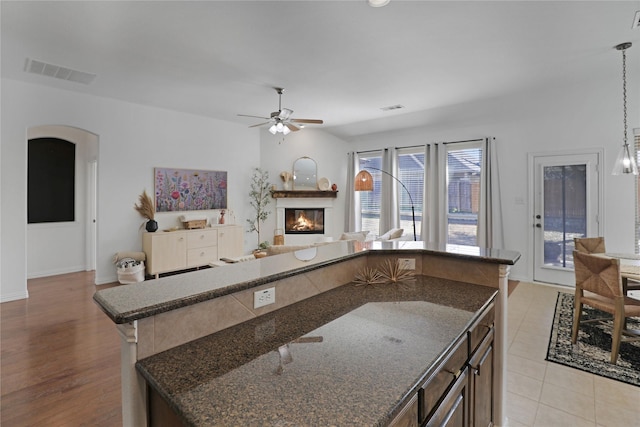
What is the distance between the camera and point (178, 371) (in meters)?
0.89

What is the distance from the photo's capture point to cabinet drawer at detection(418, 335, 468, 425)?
3.12 ft

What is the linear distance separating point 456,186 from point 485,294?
4.64 meters

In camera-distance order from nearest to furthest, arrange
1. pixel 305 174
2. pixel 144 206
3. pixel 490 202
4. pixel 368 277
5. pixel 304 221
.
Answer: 1. pixel 368 277
2. pixel 144 206
3. pixel 490 202
4. pixel 305 174
5. pixel 304 221

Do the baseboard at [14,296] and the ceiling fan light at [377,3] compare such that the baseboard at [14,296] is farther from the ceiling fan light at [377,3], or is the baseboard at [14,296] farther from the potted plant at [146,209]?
the ceiling fan light at [377,3]

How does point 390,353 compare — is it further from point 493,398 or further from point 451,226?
point 451,226

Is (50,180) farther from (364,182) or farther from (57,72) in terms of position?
(364,182)

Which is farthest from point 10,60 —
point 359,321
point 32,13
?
point 359,321

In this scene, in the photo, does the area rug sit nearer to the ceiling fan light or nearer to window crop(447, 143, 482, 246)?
window crop(447, 143, 482, 246)

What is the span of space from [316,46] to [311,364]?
3138mm

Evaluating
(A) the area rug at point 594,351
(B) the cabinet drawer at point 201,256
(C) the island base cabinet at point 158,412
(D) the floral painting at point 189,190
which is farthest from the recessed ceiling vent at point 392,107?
(C) the island base cabinet at point 158,412

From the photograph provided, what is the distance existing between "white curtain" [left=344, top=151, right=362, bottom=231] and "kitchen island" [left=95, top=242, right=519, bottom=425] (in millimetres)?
5557

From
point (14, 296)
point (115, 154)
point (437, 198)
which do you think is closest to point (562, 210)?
point (437, 198)

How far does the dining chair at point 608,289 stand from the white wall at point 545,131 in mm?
2353

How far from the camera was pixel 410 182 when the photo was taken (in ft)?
21.4
